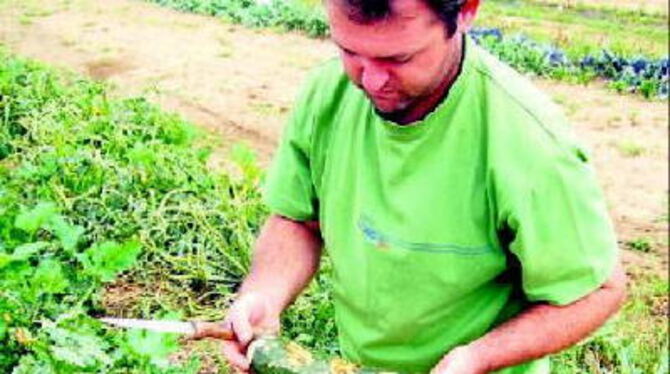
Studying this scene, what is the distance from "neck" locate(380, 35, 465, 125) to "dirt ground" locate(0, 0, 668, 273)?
4.64 metres

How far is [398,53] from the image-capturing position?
1.62 meters

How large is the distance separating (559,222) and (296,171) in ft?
2.00

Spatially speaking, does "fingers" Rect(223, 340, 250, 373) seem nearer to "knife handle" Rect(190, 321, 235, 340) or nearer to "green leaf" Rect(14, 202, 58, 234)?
"knife handle" Rect(190, 321, 235, 340)

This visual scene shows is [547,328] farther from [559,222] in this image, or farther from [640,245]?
[640,245]

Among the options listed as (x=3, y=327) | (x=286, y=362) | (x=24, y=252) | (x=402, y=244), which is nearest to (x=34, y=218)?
(x=24, y=252)

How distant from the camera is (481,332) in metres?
1.90

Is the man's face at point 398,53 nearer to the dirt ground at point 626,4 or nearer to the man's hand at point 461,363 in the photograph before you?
the man's hand at point 461,363

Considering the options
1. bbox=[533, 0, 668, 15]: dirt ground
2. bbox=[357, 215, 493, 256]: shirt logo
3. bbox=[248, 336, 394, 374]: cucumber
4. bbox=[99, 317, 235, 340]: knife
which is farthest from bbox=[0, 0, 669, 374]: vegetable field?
bbox=[533, 0, 668, 15]: dirt ground

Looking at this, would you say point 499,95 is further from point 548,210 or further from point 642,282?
point 642,282

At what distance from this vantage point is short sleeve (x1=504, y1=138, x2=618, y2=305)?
1.60 metres

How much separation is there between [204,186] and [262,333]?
2991 millimetres

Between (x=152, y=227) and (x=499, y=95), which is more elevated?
(x=499, y=95)

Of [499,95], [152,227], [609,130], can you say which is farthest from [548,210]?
[609,130]

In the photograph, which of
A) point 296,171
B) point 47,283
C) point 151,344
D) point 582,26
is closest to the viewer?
point 296,171
